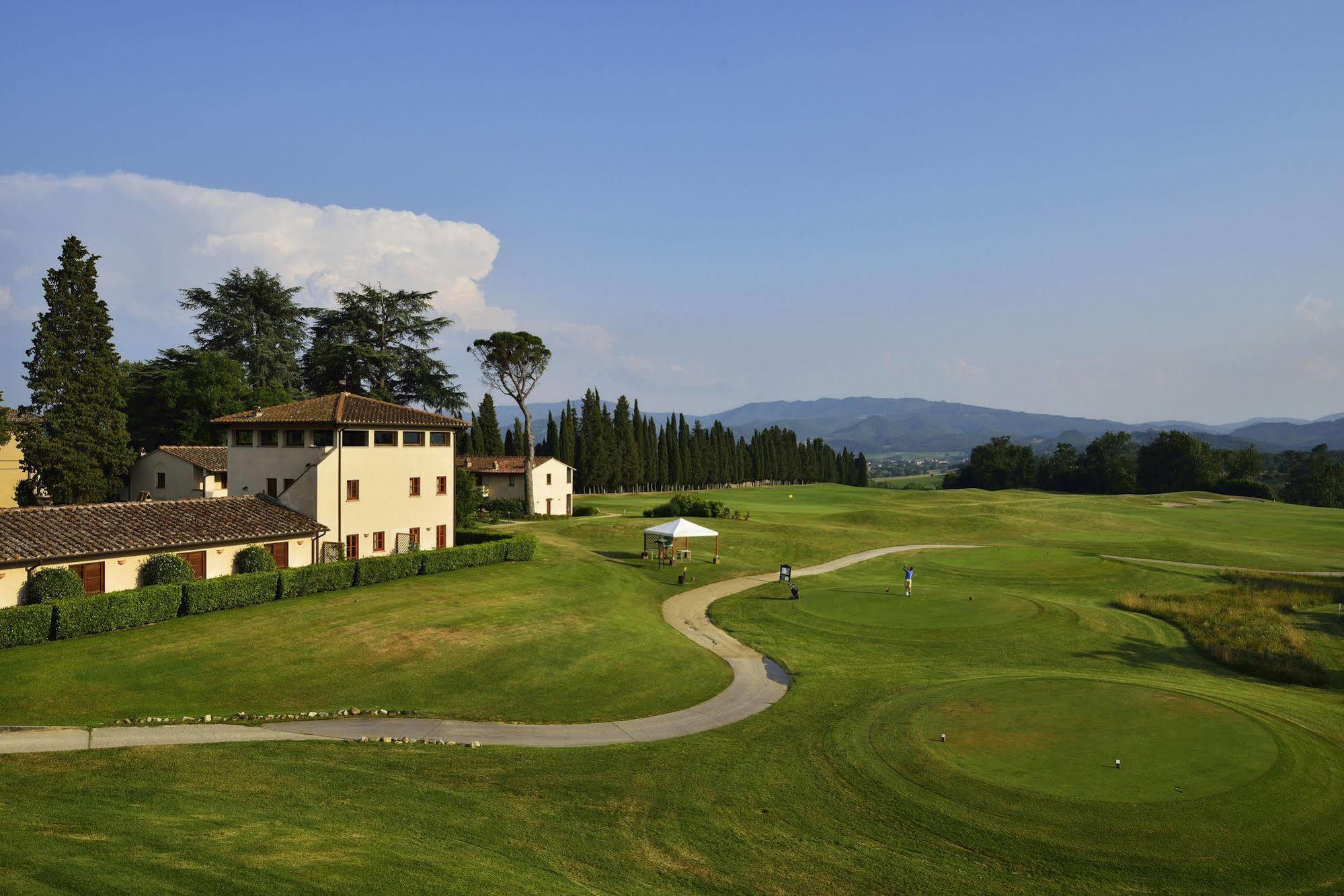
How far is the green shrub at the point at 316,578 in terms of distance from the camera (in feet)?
110

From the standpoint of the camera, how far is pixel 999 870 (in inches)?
511

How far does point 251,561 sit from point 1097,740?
1341 inches

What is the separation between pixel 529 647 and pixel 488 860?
1712 centimetres

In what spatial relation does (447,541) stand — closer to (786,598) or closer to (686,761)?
(786,598)

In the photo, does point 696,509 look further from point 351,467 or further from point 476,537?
point 351,467

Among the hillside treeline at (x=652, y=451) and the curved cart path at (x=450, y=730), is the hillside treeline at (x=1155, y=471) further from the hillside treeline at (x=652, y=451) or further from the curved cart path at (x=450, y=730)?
the curved cart path at (x=450, y=730)

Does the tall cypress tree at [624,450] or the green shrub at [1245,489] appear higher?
the tall cypress tree at [624,450]

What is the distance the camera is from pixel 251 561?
34.7m

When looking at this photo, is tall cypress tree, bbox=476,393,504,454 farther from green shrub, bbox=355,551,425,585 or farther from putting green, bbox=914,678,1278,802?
putting green, bbox=914,678,1278,802

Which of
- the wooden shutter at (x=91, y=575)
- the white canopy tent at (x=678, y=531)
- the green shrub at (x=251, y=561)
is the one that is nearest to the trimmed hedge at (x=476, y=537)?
the white canopy tent at (x=678, y=531)

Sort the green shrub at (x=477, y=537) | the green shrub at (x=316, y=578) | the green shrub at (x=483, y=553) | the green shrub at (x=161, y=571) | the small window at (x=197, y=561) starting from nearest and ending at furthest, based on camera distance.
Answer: the green shrub at (x=161, y=571) → the small window at (x=197, y=561) → the green shrub at (x=316, y=578) → the green shrub at (x=483, y=553) → the green shrub at (x=477, y=537)

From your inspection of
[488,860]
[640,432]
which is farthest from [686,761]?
[640,432]

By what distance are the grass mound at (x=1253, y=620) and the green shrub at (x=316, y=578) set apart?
37.5m

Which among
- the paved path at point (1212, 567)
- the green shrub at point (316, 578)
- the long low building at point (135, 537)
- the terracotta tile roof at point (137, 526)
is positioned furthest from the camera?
the paved path at point (1212, 567)
